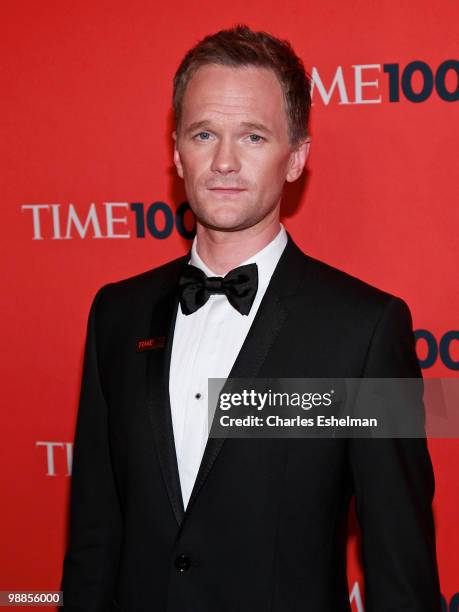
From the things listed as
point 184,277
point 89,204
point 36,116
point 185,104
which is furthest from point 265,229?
point 36,116

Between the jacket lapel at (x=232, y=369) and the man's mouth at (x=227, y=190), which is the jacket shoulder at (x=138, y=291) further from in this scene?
the man's mouth at (x=227, y=190)

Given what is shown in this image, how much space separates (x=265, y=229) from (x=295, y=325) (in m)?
0.28

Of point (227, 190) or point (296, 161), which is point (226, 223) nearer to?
point (227, 190)

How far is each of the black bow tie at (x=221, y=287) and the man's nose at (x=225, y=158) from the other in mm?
252

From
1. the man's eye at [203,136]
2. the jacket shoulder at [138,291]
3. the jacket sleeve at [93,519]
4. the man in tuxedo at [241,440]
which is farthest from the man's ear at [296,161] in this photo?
the jacket sleeve at [93,519]

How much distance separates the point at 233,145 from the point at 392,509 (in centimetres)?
97

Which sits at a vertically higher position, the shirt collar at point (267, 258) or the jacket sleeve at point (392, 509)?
the shirt collar at point (267, 258)

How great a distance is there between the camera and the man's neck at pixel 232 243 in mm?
2064

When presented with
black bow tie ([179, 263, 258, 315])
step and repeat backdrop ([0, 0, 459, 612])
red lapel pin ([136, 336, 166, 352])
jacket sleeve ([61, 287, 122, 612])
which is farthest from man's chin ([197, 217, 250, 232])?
step and repeat backdrop ([0, 0, 459, 612])

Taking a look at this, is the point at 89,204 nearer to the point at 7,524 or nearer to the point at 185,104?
the point at 185,104

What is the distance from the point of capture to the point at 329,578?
195 cm

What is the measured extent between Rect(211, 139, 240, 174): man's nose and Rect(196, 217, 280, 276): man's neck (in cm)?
17

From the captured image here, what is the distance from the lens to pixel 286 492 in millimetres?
1885

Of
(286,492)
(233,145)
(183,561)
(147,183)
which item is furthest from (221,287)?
(147,183)
